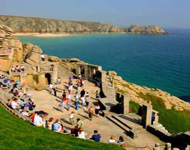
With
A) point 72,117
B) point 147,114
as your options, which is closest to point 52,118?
point 72,117

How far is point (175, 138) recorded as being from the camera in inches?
611

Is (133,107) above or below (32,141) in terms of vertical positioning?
below

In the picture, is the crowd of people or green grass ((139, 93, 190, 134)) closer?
the crowd of people

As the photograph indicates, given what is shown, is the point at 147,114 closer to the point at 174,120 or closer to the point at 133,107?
the point at 133,107

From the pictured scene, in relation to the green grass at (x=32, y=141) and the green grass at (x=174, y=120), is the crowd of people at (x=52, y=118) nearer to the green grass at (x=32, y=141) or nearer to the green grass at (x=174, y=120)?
the green grass at (x=32, y=141)

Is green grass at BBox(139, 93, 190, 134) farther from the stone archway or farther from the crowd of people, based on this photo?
the stone archway

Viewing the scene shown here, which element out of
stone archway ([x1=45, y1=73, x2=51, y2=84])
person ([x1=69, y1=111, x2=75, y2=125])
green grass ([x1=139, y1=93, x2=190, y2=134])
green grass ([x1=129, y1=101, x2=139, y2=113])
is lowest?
green grass ([x1=139, y1=93, x2=190, y2=134])

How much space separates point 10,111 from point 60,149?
24.9 ft

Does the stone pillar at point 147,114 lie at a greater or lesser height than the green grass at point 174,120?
greater

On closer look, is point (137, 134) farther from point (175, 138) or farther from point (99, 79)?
point (99, 79)

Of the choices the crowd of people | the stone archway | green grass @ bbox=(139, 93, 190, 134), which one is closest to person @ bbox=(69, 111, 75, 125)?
the crowd of people

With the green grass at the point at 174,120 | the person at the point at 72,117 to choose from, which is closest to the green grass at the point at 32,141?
the person at the point at 72,117

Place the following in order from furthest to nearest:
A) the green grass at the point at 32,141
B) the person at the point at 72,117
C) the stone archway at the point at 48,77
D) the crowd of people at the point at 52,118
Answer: the stone archway at the point at 48,77 → the person at the point at 72,117 → the crowd of people at the point at 52,118 → the green grass at the point at 32,141

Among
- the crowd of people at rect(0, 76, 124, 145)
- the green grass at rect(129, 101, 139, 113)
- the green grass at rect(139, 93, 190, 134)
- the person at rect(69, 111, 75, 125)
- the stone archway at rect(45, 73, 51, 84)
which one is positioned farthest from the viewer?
the stone archway at rect(45, 73, 51, 84)
